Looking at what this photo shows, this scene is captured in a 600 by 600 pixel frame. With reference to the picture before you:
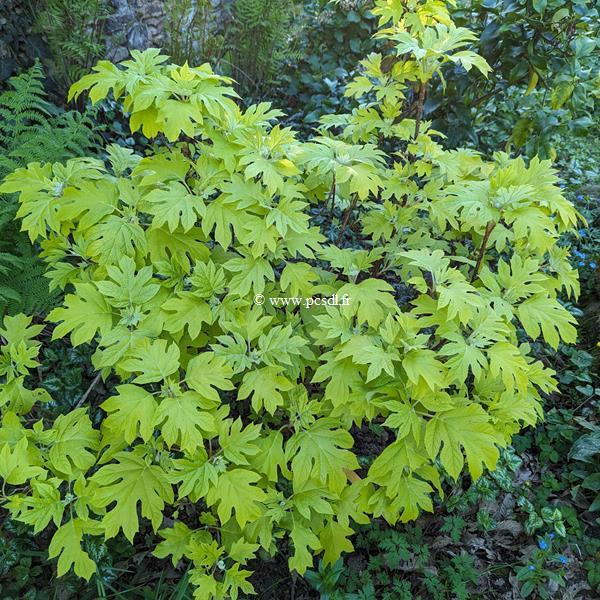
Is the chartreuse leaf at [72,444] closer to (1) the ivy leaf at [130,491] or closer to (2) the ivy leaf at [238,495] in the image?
(1) the ivy leaf at [130,491]

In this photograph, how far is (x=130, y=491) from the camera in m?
1.66

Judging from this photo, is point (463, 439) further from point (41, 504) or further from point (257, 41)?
point (257, 41)

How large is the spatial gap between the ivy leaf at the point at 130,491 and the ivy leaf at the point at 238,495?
18cm

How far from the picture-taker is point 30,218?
1.84 m

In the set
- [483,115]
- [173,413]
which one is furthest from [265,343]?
[483,115]

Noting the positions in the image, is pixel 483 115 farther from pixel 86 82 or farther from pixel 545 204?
pixel 86 82

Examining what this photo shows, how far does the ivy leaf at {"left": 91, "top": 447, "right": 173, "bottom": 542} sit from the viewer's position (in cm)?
161

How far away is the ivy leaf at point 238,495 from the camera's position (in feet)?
5.30

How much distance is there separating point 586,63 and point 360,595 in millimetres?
3782

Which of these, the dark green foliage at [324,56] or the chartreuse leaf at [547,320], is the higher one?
the dark green foliage at [324,56]

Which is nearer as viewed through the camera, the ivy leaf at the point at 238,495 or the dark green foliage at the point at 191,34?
the ivy leaf at the point at 238,495

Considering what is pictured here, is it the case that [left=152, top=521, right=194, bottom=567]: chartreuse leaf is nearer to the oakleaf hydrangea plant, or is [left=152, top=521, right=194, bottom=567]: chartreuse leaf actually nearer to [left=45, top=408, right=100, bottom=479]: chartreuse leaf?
the oakleaf hydrangea plant

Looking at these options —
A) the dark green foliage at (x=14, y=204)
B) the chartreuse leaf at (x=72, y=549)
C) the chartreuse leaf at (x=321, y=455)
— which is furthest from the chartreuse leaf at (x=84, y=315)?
the dark green foliage at (x=14, y=204)

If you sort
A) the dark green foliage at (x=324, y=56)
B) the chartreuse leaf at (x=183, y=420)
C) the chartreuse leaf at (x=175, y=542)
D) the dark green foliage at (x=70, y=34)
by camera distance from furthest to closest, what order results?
the dark green foliage at (x=324, y=56) < the dark green foliage at (x=70, y=34) < the chartreuse leaf at (x=175, y=542) < the chartreuse leaf at (x=183, y=420)
